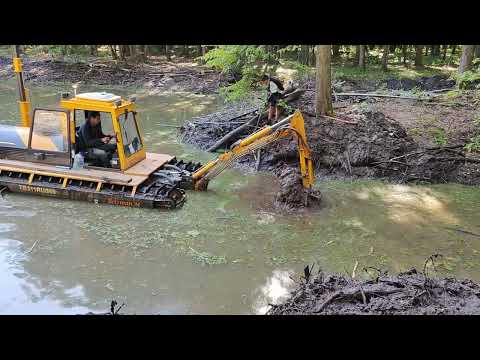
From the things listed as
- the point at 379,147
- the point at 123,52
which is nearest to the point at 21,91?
the point at 379,147

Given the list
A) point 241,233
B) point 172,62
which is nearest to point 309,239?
point 241,233

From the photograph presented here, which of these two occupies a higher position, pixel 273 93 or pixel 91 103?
pixel 91 103

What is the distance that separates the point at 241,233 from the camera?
8.96m

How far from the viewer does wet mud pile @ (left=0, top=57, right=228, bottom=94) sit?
2414 centimetres

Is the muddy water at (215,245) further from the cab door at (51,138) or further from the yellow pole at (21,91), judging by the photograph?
the yellow pole at (21,91)

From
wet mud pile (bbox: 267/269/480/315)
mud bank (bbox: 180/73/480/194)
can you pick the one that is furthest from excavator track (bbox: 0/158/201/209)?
wet mud pile (bbox: 267/269/480/315)

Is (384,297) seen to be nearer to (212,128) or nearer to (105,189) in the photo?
(105,189)

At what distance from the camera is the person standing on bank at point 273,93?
12883 mm

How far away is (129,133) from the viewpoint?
34.2ft

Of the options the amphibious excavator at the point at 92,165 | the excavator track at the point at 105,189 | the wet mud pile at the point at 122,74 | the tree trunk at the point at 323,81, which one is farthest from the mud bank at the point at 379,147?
the wet mud pile at the point at 122,74

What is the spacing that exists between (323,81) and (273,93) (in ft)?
4.80

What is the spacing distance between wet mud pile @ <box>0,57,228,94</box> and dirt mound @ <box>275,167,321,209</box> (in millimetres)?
13763
